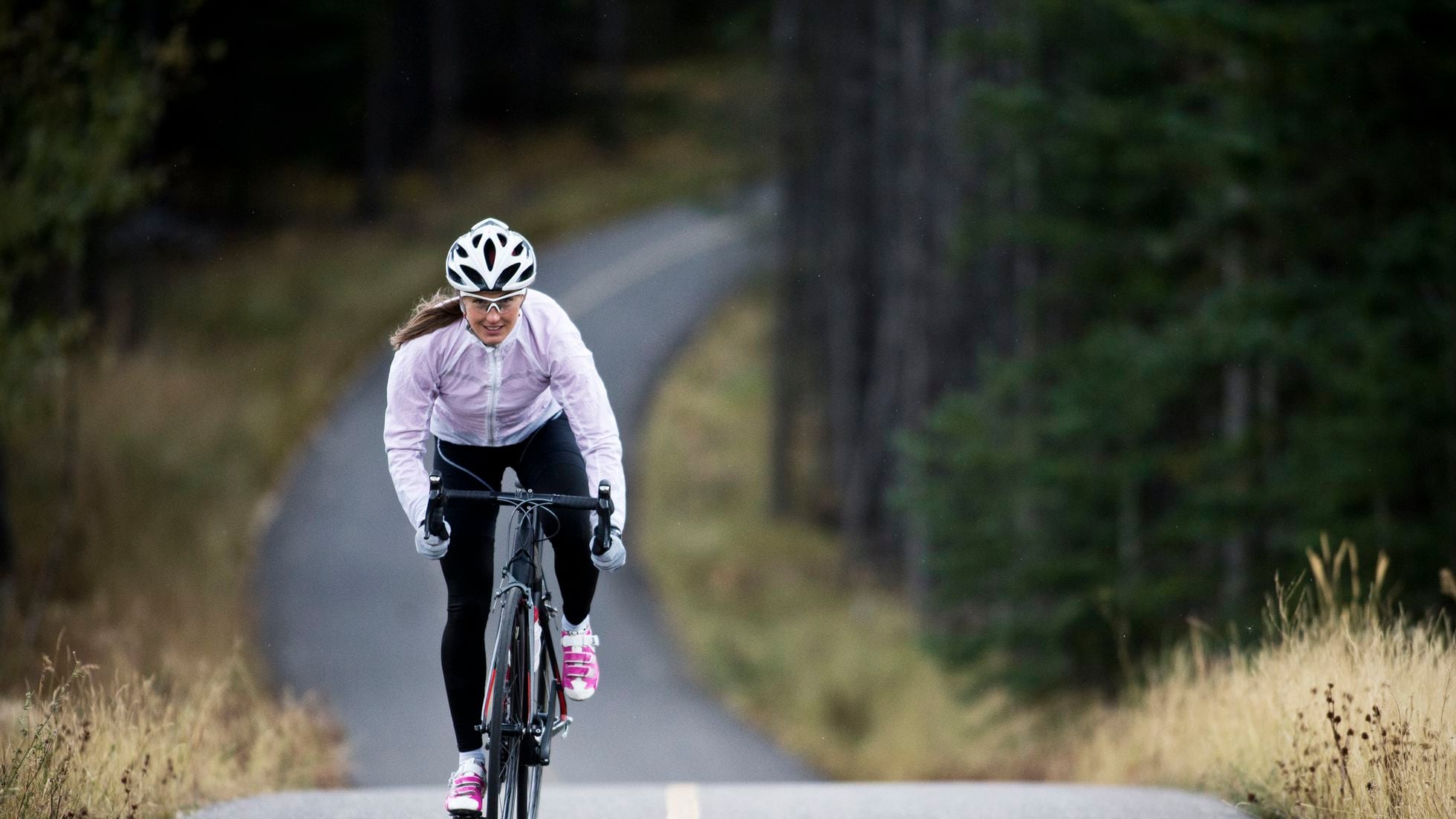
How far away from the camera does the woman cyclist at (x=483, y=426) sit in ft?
17.9

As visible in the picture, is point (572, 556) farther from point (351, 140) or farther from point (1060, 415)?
point (351, 140)

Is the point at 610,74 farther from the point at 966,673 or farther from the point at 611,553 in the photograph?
the point at 611,553

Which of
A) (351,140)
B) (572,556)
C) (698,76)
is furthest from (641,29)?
(572,556)

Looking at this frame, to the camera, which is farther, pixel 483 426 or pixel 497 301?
pixel 483 426

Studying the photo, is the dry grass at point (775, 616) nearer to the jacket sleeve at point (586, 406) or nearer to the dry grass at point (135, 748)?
the dry grass at point (135, 748)

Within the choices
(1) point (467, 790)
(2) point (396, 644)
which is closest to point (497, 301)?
(1) point (467, 790)

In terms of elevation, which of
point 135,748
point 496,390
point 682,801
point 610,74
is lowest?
point 682,801

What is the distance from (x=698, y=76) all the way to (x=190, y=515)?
134 feet

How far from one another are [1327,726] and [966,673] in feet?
34.9

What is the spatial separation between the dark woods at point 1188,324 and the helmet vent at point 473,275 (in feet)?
22.1

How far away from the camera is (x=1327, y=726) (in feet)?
20.1

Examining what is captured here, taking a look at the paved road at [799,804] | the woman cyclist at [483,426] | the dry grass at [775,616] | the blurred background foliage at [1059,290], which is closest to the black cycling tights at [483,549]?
the woman cyclist at [483,426]

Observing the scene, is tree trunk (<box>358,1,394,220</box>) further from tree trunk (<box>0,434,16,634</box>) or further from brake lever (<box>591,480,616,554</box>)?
brake lever (<box>591,480,616,554</box>)

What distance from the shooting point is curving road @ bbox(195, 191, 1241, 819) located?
7.15m
